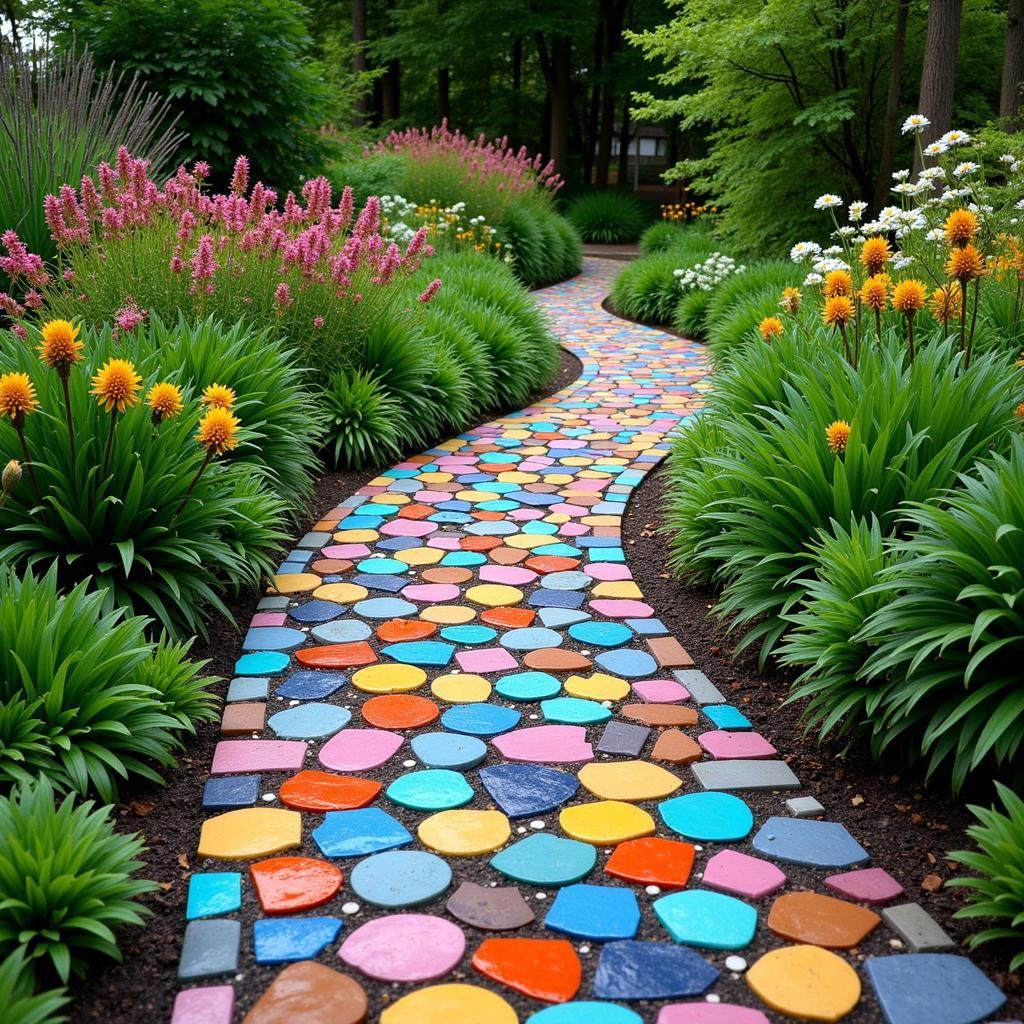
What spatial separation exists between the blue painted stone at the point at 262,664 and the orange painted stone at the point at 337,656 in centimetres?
6

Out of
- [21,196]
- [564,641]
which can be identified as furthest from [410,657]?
[21,196]

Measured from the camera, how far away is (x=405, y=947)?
200 centimetres

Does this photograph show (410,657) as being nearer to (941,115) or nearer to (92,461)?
(92,461)

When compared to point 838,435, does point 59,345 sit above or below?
above

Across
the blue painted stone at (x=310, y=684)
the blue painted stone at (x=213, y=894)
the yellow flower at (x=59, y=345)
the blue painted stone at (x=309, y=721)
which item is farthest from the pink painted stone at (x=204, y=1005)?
the yellow flower at (x=59, y=345)

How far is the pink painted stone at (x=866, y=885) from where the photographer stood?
2188 mm

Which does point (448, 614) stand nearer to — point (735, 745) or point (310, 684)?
point (310, 684)

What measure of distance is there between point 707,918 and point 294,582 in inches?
95.8

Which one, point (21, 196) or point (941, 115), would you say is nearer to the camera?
point (21, 196)

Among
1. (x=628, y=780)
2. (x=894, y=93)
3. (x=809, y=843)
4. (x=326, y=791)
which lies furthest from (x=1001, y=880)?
(x=894, y=93)

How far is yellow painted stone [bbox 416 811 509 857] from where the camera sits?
2.34 meters

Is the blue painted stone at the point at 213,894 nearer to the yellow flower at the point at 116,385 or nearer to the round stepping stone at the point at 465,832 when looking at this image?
the round stepping stone at the point at 465,832

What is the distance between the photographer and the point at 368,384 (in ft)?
18.4

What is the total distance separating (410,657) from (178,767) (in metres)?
0.96
